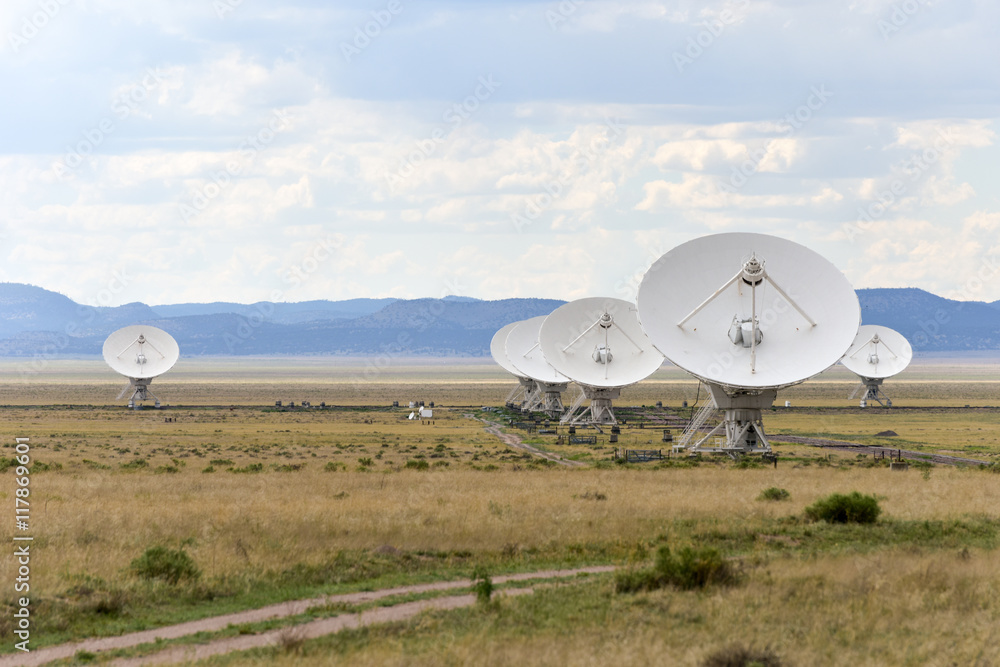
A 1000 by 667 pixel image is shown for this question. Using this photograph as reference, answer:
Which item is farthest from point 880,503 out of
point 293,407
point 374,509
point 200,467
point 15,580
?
point 293,407

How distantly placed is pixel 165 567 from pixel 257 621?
3.73m

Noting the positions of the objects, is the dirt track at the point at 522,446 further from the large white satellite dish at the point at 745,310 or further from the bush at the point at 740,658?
the bush at the point at 740,658

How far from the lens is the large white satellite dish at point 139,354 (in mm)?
107875

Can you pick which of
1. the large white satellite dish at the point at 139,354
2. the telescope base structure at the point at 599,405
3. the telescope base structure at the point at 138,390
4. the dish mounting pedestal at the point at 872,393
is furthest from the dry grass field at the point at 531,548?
the dish mounting pedestal at the point at 872,393

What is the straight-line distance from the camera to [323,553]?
72.8 ft

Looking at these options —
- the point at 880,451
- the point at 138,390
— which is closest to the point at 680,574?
the point at 880,451

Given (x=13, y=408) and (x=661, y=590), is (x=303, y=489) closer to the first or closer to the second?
(x=661, y=590)

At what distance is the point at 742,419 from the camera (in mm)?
51938

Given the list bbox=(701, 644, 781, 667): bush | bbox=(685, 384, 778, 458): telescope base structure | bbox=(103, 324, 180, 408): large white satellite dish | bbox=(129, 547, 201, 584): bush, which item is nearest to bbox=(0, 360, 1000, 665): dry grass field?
bbox=(701, 644, 781, 667): bush

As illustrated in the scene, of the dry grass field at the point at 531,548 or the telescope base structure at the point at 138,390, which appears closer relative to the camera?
the dry grass field at the point at 531,548

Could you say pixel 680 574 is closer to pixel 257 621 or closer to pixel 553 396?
pixel 257 621

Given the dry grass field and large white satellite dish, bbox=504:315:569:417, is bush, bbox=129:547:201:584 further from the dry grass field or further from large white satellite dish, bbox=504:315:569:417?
large white satellite dish, bbox=504:315:569:417

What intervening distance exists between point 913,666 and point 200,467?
3754 cm

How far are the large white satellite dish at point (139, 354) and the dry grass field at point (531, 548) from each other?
5787cm
